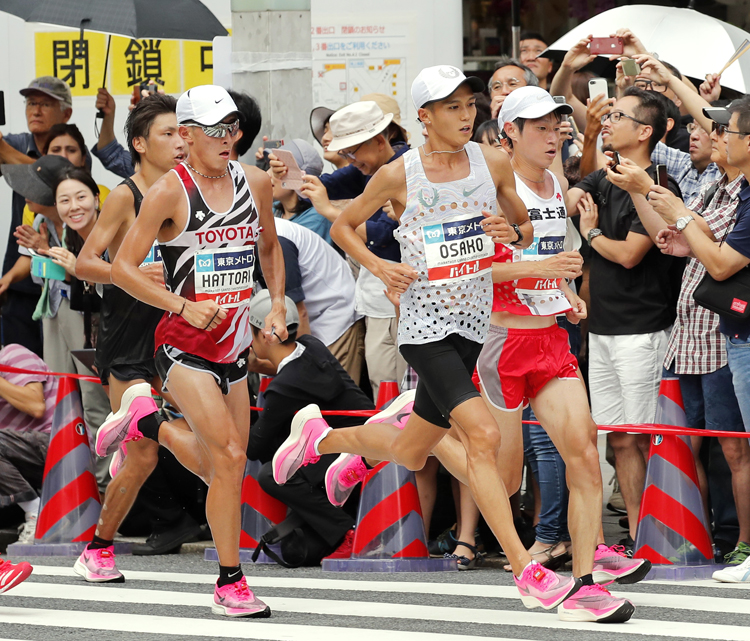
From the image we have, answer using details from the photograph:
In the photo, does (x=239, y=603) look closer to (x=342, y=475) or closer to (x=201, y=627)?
(x=201, y=627)

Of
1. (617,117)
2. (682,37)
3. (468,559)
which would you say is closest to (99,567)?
(468,559)

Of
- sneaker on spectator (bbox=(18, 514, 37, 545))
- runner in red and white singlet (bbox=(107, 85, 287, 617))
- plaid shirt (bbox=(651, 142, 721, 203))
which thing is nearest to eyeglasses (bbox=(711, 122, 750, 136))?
plaid shirt (bbox=(651, 142, 721, 203))

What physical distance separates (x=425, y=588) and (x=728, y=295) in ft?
7.27

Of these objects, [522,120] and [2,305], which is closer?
[522,120]

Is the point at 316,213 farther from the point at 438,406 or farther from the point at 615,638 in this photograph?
the point at 615,638

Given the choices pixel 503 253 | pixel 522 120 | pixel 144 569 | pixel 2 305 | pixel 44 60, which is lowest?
pixel 144 569

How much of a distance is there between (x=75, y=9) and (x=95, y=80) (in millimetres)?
2058

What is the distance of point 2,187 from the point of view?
11688mm

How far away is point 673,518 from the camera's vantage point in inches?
274

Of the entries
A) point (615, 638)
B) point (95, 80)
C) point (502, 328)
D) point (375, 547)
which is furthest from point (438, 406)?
point (95, 80)

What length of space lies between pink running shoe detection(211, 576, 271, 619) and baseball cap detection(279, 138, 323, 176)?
387 cm

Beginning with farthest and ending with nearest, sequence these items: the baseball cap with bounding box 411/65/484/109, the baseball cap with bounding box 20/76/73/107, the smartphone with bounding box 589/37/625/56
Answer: the baseball cap with bounding box 20/76/73/107 < the smartphone with bounding box 589/37/625/56 < the baseball cap with bounding box 411/65/484/109

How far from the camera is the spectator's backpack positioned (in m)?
7.50

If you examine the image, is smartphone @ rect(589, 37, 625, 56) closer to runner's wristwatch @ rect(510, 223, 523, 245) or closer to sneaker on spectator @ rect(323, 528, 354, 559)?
runner's wristwatch @ rect(510, 223, 523, 245)
